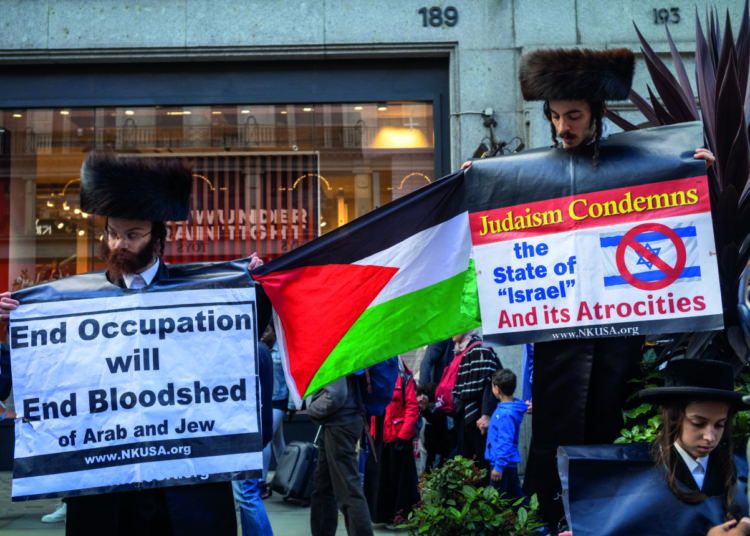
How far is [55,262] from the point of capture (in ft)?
37.9

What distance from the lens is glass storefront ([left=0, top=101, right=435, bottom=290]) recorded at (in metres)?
11.4

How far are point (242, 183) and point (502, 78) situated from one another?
3.62 m

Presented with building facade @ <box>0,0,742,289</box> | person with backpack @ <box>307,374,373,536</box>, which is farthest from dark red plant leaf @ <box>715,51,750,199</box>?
building facade @ <box>0,0,742,289</box>

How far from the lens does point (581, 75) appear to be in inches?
153

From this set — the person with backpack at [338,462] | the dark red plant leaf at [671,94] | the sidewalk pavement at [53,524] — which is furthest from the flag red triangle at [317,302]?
the sidewalk pavement at [53,524]

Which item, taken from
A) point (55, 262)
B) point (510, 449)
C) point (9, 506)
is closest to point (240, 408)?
point (510, 449)

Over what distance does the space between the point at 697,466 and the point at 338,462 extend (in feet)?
12.2

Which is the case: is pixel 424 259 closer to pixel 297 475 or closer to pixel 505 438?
pixel 505 438

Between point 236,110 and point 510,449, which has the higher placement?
point 236,110

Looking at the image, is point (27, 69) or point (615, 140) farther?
point (27, 69)

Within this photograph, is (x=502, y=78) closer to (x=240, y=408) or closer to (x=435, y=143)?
(x=435, y=143)

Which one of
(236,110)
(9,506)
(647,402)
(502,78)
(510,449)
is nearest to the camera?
Result: (647,402)

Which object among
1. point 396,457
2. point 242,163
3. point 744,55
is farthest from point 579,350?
point 242,163

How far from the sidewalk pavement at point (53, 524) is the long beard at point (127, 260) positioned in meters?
4.38
